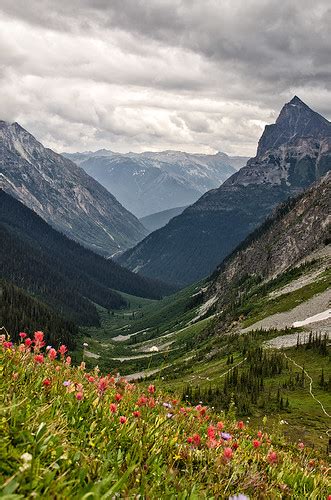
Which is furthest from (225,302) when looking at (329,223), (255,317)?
(255,317)

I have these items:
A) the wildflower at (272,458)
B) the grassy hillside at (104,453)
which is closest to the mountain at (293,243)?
the wildflower at (272,458)

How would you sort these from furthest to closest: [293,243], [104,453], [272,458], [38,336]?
1. [293,243]
2. [38,336]
3. [272,458]
4. [104,453]

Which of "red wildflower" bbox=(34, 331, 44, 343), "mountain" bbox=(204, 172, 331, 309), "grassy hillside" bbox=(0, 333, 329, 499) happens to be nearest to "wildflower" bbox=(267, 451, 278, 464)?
"grassy hillside" bbox=(0, 333, 329, 499)

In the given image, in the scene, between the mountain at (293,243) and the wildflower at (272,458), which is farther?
the mountain at (293,243)

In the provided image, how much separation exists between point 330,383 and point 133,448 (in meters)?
42.2

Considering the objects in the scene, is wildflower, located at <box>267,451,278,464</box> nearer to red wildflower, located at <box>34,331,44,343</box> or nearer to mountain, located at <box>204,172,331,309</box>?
red wildflower, located at <box>34,331,44,343</box>

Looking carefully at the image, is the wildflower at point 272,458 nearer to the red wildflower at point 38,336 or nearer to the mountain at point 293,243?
the red wildflower at point 38,336

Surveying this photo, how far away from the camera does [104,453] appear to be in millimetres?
4766

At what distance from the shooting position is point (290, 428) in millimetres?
30781

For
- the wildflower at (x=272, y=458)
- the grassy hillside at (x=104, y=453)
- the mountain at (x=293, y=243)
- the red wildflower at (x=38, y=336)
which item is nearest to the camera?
the grassy hillside at (x=104, y=453)

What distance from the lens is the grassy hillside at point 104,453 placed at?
3637 mm

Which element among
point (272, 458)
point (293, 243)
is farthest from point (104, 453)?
point (293, 243)

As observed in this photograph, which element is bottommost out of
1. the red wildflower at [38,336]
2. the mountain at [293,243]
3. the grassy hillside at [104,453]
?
the grassy hillside at [104,453]

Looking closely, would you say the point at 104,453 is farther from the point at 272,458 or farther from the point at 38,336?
the point at 272,458
